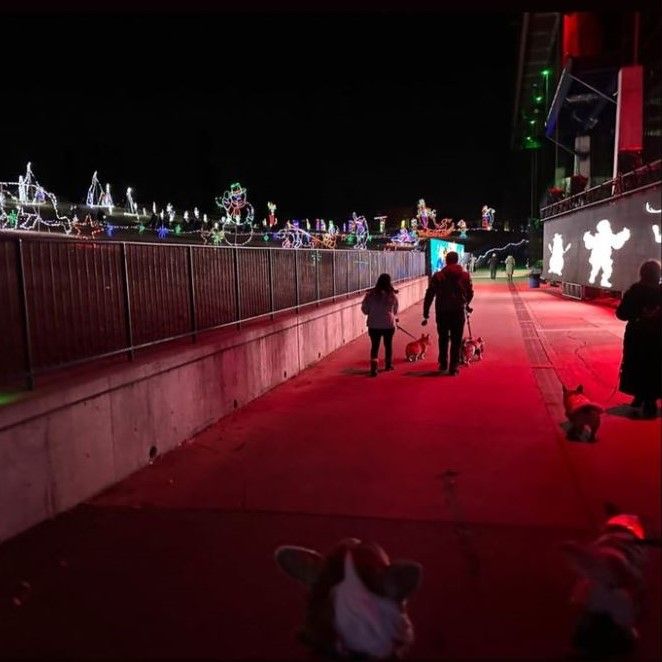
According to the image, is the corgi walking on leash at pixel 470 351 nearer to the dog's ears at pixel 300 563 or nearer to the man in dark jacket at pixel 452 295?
the man in dark jacket at pixel 452 295

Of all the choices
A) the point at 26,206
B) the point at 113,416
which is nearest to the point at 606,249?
the point at 113,416

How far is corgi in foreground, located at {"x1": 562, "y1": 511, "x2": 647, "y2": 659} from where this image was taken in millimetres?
2590

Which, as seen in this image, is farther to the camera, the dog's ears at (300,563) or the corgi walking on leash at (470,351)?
the corgi walking on leash at (470,351)

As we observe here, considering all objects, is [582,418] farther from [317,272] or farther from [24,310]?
[317,272]

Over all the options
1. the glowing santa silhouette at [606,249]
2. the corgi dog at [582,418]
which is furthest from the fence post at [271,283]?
the corgi dog at [582,418]

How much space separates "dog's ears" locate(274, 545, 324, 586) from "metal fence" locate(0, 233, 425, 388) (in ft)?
9.15

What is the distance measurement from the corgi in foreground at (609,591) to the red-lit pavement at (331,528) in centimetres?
15

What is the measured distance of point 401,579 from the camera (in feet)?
8.47

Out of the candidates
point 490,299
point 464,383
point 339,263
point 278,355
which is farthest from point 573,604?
point 490,299

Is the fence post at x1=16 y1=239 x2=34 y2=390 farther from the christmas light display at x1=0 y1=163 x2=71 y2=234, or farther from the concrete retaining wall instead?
the christmas light display at x1=0 y1=163 x2=71 y2=234

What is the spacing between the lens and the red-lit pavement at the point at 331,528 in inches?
118

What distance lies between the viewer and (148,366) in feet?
18.4

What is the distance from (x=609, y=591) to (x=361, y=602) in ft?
3.40

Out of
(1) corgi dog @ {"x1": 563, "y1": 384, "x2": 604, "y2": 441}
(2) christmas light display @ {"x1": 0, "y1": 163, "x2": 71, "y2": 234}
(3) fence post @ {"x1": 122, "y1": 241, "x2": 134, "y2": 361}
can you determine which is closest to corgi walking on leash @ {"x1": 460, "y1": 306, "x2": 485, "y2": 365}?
(1) corgi dog @ {"x1": 563, "y1": 384, "x2": 604, "y2": 441}
